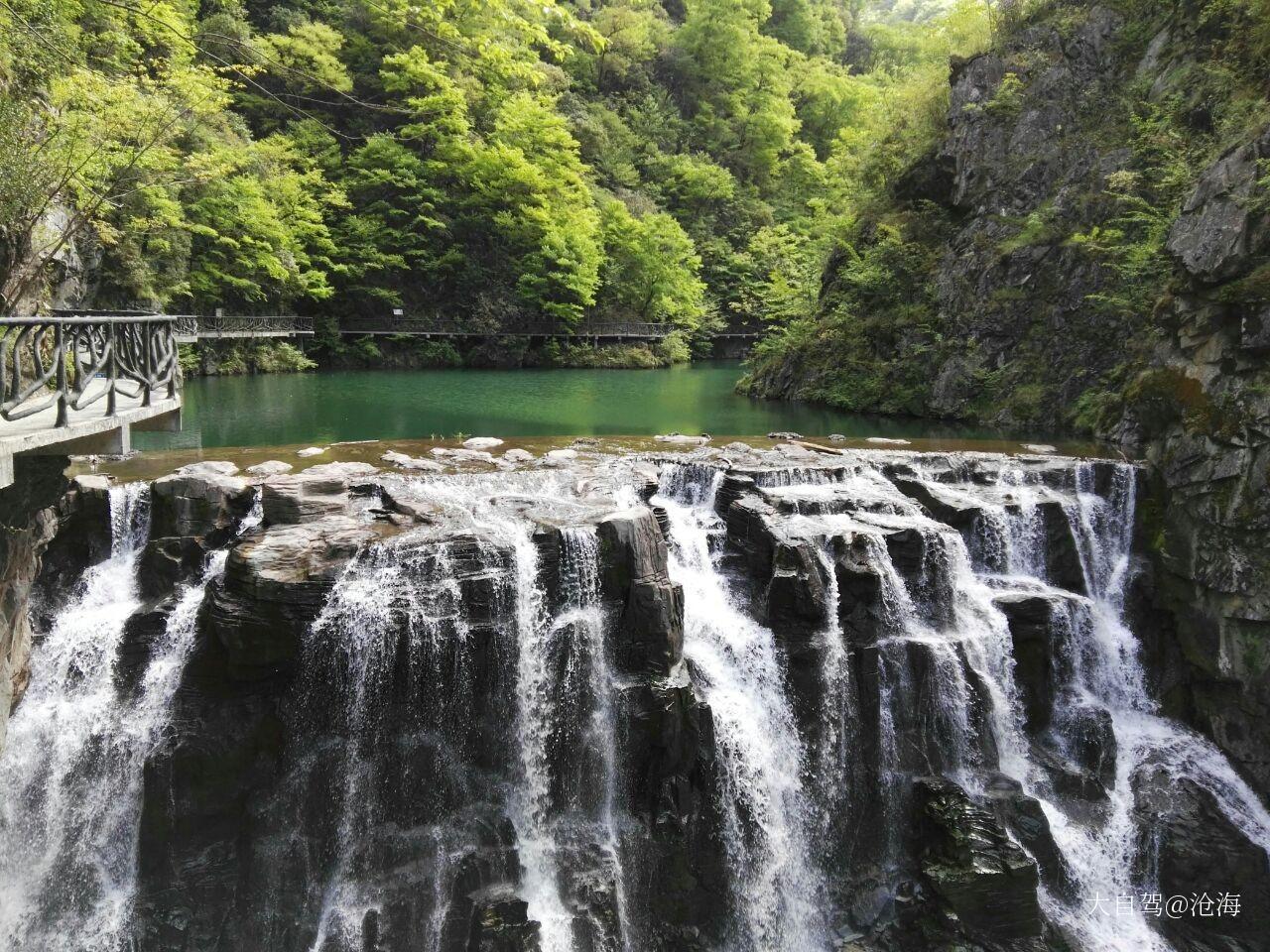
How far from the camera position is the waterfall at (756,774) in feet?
26.5

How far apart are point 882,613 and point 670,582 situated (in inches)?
112

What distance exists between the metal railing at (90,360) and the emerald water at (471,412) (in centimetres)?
738

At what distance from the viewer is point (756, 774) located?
862 centimetres

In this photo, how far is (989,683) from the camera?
9.57 m

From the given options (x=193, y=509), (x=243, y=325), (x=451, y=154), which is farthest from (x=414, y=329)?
Result: (x=193, y=509)

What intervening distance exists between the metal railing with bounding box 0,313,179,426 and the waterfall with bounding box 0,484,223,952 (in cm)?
269

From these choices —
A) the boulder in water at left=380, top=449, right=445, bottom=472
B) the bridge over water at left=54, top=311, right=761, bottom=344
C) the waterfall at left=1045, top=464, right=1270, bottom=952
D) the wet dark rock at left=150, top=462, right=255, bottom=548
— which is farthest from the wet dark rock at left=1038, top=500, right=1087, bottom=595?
the bridge over water at left=54, top=311, right=761, bottom=344

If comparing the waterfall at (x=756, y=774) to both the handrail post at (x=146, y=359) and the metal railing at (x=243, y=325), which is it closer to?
the handrail post at (x=146, y=359)

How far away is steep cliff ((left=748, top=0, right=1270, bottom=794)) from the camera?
33.5 feet

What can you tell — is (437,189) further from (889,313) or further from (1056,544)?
(1056,544)

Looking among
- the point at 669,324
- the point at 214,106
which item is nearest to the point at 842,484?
the point at 214,106

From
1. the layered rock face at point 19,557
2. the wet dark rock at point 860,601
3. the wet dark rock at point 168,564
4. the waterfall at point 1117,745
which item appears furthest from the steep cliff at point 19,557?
the waterfall at point 1117,745

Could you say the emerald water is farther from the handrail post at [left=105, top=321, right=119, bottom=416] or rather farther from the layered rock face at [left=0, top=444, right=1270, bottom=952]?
the handrail post at [left=105, top=321, right=119, bottom=416]

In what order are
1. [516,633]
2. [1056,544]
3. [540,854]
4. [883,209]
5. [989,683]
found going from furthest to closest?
[883,209] < [1056,544] < [989,683] < [516,633] < [540,854]
